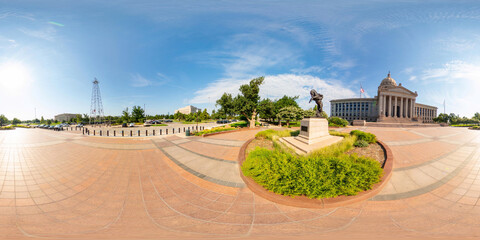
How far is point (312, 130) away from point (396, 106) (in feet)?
227

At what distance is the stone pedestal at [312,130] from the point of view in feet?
28.4

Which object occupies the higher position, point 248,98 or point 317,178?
point 248,98

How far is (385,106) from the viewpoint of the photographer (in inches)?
2042

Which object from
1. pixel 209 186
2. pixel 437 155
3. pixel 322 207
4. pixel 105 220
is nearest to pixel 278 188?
pixel 322 207

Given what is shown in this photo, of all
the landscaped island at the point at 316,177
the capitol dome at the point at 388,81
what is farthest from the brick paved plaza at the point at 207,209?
the capitol dome at the point at 388,81

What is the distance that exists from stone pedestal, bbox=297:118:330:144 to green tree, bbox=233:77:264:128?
11.5 m

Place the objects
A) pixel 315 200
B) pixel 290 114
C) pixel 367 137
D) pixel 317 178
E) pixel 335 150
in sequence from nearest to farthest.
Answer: pixel 315 200 → pixel 317 178 → pixel 335 150 → pixel 367 137 → pixel 290 114

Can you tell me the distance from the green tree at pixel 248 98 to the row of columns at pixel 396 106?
5272 centimetres

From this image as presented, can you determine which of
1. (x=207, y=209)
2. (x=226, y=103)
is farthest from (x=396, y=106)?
(x=207, y=209)

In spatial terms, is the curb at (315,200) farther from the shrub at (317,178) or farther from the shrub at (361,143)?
the shrub at (361,143)

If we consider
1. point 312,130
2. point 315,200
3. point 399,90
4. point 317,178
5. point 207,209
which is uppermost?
point 399,90

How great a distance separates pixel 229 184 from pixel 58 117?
15962cm

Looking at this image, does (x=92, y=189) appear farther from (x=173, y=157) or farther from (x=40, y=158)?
(x=40, y=158)

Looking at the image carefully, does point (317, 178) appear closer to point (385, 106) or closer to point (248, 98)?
point (248, 98)
